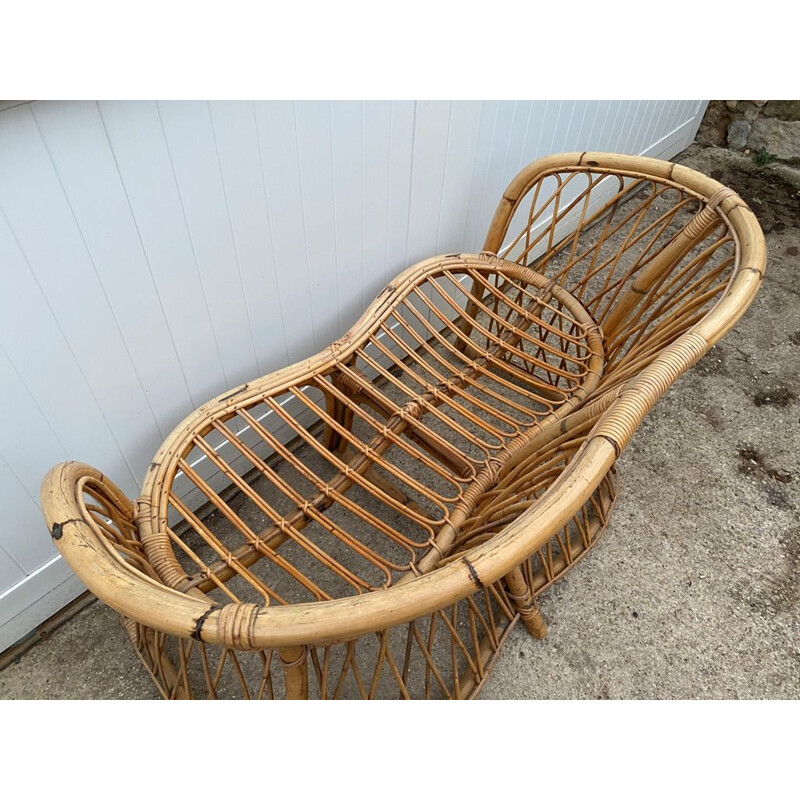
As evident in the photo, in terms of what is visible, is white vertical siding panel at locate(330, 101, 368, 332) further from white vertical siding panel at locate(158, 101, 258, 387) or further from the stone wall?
the stone wall

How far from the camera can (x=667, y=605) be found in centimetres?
121

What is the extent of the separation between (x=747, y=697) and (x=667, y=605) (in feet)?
0.68

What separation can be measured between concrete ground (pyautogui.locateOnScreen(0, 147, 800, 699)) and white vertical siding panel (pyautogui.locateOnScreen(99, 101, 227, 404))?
1.89 feet

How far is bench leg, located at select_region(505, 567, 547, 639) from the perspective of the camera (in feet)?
3.46

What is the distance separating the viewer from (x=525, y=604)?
42.9 inches

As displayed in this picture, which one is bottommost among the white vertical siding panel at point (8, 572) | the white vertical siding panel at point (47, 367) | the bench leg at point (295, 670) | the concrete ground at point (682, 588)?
the concrete ground at point (682, 588)

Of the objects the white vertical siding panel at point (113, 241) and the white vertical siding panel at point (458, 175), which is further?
the white vertical siding panel at point (458, 175)

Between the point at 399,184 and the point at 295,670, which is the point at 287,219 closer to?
the point at 399,184

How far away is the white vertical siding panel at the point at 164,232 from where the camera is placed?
2.44ft

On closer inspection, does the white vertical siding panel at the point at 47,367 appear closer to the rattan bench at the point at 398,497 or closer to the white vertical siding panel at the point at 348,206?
the rattan bench at the point at 398,497

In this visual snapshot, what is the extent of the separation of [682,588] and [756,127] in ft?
7.62

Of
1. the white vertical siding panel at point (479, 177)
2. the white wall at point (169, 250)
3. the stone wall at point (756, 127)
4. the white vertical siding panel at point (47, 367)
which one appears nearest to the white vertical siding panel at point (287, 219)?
the white wall at point (169, 250)

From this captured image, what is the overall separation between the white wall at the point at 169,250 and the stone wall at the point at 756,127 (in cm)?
177
